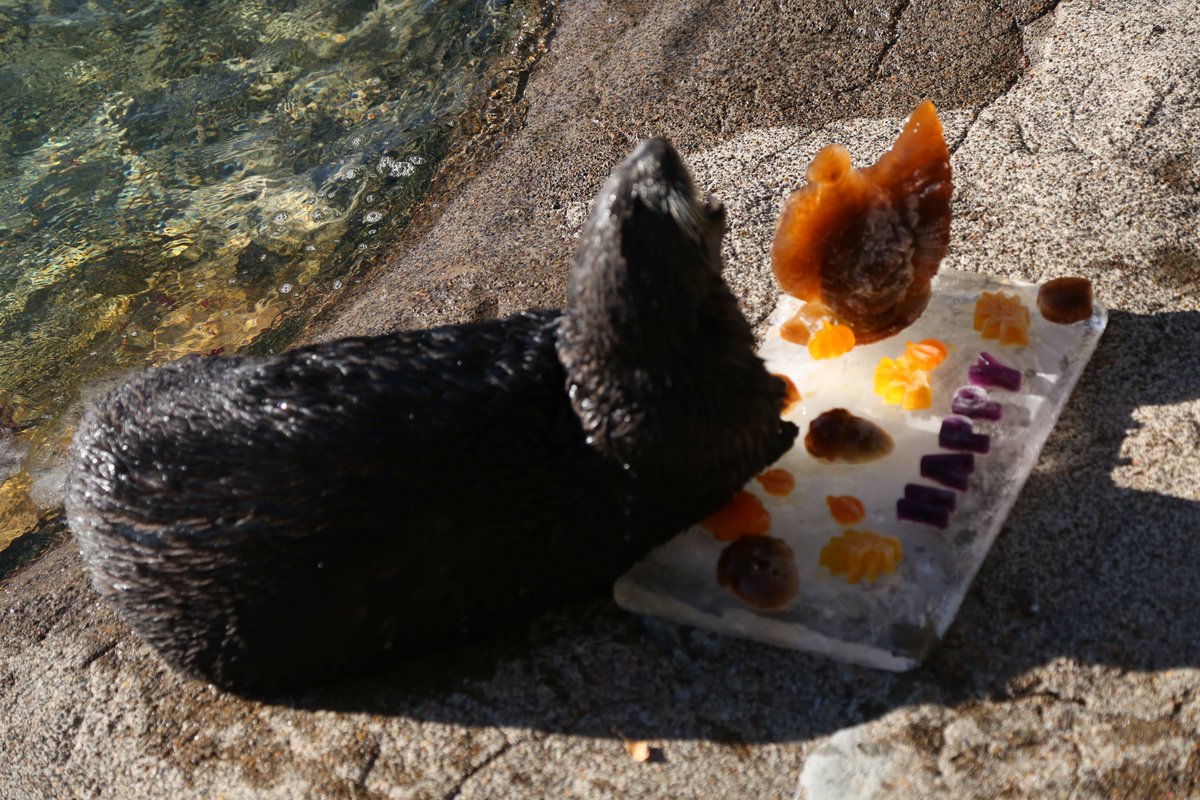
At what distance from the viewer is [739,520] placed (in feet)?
9.54

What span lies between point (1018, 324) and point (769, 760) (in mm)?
1487

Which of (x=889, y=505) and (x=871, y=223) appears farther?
(x=871, y=223)

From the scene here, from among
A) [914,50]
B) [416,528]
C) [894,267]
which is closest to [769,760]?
[416,528]

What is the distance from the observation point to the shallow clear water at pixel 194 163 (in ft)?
16.9

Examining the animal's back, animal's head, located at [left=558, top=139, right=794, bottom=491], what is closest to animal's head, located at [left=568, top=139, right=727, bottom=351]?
animal's head, located at [left=558, top=139, right=794, bottom=491]

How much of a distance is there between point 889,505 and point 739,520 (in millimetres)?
384

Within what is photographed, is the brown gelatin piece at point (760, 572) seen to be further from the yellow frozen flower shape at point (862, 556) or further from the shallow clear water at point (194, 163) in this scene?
the shallow clear water at point (194, 163)

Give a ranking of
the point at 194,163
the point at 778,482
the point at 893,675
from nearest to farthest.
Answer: the point at 893,675 → the point at 778,482 → the point at 194,163

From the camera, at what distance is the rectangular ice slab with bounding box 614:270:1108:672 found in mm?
2650

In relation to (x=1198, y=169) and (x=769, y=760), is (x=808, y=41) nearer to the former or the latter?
(x=1198, y=169)

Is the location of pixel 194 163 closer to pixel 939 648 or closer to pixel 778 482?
pixel 778 482

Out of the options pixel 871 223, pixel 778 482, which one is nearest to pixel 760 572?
pixel 778 482

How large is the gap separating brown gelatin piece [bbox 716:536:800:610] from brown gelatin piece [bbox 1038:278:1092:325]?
3.63ft

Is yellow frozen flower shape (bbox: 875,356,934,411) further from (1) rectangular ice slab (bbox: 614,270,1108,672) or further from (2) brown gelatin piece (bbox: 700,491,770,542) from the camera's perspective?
(2) brown gelatin piece (bbox: 700,491,770,542)
